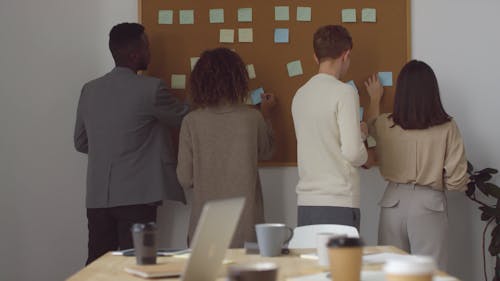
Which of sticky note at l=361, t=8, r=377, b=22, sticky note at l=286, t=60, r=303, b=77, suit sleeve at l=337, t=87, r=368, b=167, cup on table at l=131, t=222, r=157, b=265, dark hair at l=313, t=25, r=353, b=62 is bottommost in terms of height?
cup on table at l=131, t=222, r=157, b=265

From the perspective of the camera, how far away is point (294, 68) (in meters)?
Answer: 4.13

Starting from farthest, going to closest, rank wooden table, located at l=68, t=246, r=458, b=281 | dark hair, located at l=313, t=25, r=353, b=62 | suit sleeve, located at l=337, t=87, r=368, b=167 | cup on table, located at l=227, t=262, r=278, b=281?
dark hair, located at l=313, t=25, r=353, b=62
suit sleeve, located at l=337, t=87, r=368, b=167
wooden table, located at l=68, t=246, r=458, b=281
cup on table, located at l=227, t=262, r=278, b=281

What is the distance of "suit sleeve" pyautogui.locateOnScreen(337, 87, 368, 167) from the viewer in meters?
3.27

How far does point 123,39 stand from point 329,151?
124 cm

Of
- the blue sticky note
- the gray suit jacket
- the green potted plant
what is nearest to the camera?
the gray suit jacket

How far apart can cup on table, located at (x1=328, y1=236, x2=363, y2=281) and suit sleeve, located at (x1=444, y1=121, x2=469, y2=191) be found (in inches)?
80.4

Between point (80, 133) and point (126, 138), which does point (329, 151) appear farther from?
point (80, 133)

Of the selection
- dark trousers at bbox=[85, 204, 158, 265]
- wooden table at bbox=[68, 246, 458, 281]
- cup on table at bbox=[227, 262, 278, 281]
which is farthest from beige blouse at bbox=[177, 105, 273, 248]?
cup on table at bbox=[227, 262, 278, 281]

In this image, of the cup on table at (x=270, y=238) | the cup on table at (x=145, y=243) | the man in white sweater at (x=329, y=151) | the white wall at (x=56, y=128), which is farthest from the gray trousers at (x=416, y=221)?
the cup on table at (x=145, y=243)

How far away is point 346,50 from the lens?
3.51 meters

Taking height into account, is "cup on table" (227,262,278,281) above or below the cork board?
below

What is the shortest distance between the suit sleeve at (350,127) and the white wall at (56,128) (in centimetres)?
90

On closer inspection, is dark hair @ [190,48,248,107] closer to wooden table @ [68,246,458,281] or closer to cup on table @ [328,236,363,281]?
wooden table @ [68,246,458,281]

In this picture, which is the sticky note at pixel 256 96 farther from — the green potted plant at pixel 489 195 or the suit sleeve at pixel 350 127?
the green potted plant at pixel 489 195
